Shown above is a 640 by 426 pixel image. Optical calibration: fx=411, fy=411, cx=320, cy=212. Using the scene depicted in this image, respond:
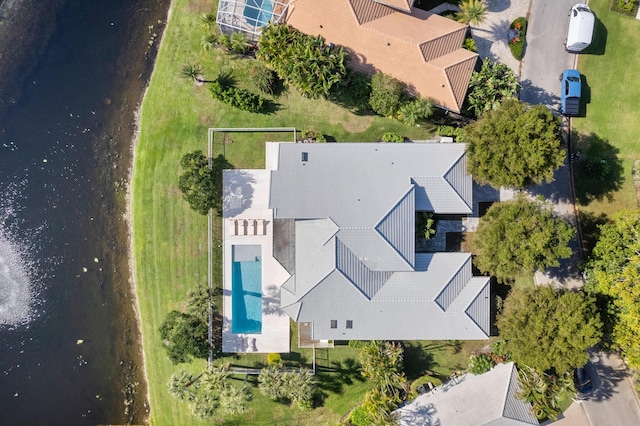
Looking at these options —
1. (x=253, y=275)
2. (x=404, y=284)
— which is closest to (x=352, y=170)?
(x=404, y=284)

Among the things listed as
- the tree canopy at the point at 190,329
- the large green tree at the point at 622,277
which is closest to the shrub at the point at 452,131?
the large green tree at the point at 622,277

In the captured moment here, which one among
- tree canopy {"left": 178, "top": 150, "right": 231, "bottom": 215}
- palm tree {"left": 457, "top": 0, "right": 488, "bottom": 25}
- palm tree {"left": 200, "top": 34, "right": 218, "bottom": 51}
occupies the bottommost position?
tree canopy {"left": 178, "top": 150, "right": 231, "bottom": 215}

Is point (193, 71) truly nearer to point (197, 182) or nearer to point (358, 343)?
point (197, 182)

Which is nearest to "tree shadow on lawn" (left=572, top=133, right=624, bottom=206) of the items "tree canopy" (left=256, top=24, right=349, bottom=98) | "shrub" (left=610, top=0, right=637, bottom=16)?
"shrub" (left=610, top=0, right=637, bottom=16)

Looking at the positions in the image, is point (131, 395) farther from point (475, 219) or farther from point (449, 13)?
point (449, 13)

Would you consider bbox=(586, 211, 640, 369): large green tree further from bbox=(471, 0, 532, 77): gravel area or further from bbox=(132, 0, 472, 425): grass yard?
bbox=(471, 0, 532, 77): gravel area

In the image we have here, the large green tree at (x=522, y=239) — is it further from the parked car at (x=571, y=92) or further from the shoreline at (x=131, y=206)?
the shoreline at (x=131, y=206)
